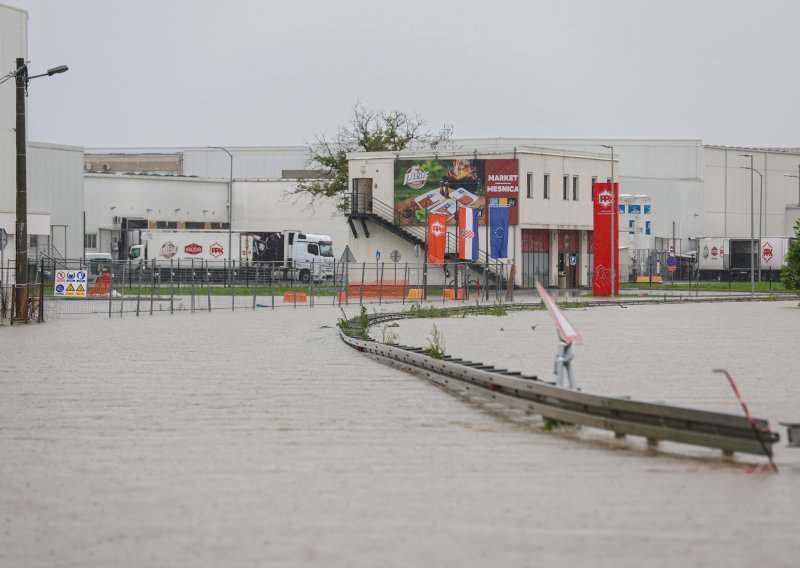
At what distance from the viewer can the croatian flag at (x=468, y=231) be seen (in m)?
A: 61.1

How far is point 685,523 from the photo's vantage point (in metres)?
7.98

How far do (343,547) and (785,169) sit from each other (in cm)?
11163

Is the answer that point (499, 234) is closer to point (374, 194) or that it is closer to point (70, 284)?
point (374, 194)

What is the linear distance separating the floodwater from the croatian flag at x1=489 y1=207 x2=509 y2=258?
123 feet

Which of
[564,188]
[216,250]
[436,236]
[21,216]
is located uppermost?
[564,188]

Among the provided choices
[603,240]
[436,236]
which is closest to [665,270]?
[603,240]

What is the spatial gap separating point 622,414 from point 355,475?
2723mm

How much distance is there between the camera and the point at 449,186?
7562cm

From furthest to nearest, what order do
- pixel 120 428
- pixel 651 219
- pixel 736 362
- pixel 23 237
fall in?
1. pixel 651 219
2. pixel 23 237
3. pixel 736 362
4. pixel 120 428

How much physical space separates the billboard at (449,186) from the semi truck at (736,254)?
92.1 feet

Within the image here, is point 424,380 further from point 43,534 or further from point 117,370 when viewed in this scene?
point 43,534

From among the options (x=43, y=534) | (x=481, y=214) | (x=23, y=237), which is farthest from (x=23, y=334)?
(x=481, y=214)

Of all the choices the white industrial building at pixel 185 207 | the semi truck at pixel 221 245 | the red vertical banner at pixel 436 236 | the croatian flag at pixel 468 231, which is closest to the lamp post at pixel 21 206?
the red vertical banner at pixel 436 236

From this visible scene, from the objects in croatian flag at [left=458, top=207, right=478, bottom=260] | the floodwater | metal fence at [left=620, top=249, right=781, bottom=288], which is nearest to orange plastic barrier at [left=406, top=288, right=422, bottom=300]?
croatian flag at [left=458, top=207, right=478, bottom=260]
